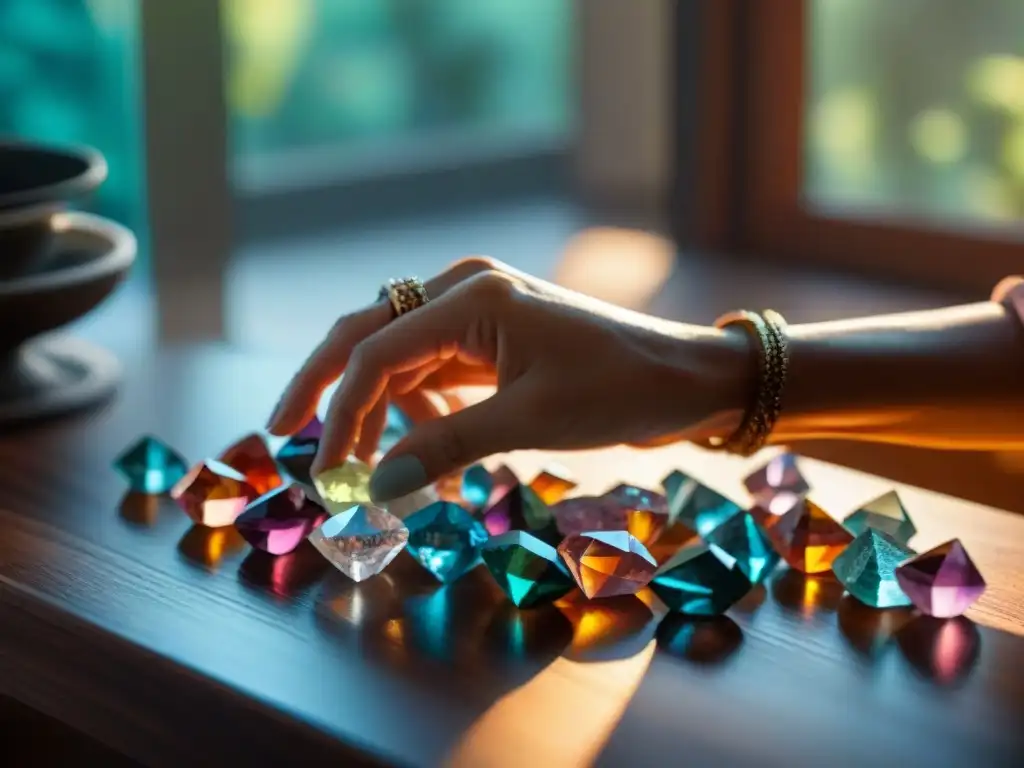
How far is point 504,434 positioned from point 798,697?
19 cm

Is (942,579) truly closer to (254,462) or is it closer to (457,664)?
(457,664)

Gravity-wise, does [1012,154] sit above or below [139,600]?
above

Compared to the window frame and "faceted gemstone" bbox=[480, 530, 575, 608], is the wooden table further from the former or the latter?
the window frame

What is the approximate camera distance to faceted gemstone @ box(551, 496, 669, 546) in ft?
2.40

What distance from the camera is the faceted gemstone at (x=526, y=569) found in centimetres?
64

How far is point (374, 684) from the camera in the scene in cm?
59

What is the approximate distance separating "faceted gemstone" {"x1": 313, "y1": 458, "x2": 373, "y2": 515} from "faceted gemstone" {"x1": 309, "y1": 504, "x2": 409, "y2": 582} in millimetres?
37

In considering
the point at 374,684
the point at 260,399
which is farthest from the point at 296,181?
the point at 374,684

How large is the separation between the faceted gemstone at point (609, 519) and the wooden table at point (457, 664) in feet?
0.20

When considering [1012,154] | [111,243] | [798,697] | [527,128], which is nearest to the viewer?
[798,697]

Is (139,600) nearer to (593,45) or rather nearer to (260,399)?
→ (260,399)

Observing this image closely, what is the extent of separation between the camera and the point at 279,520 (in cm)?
72

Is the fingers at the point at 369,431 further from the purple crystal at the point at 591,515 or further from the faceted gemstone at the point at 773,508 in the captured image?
the faceted gemstone at the point at 773,508

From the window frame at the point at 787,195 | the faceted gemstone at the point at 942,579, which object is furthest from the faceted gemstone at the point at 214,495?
the window frame at the point at 787,195
